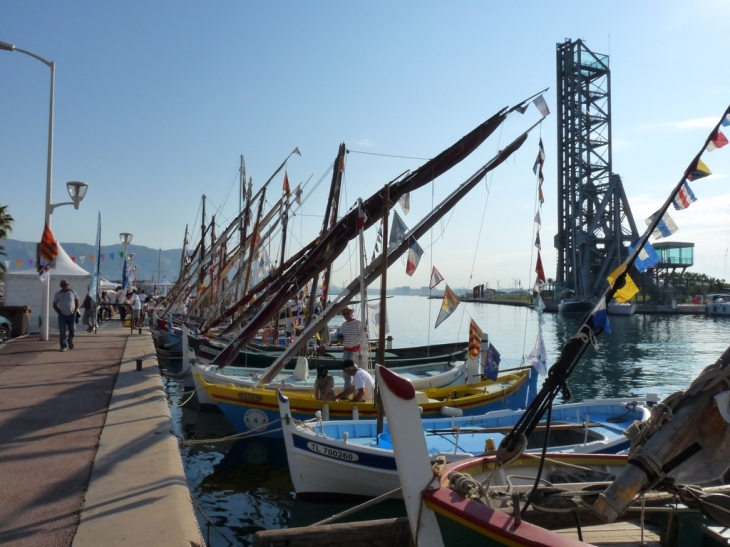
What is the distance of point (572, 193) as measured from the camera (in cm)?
7438

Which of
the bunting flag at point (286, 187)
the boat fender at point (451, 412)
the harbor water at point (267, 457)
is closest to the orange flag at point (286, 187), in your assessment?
the bunting flag at point (286, 187)

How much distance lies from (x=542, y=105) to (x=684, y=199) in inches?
294

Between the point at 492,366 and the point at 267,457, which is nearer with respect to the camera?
the point at 267,457

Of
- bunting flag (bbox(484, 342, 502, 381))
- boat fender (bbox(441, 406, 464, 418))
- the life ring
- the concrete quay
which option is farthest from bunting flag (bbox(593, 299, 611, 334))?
the life ring

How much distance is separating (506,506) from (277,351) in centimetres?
1745

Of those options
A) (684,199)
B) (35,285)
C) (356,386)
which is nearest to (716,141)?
(684,199)

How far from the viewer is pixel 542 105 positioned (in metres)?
14.4

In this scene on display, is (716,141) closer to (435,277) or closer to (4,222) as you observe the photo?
(435,277)

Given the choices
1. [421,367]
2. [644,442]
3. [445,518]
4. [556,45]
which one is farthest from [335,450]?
[556,45]

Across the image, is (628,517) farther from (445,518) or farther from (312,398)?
(312,398)

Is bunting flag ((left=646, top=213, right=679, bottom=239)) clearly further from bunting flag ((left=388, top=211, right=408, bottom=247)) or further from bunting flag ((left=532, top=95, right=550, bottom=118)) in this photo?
bunting flag ((left=388, top=211, right=408, bottom=247))

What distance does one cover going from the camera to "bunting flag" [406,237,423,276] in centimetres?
1467

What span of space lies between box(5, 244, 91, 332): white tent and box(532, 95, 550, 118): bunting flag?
17.4 metres

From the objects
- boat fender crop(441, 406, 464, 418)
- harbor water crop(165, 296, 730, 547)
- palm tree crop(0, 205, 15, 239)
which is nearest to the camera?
harbor water crop(165, 296, 730, 547)
